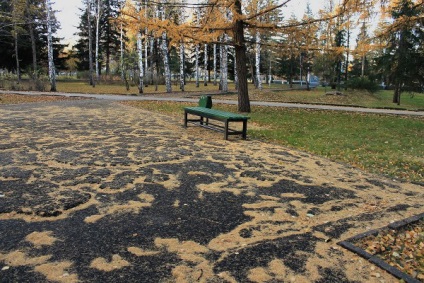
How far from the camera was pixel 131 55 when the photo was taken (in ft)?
99.3

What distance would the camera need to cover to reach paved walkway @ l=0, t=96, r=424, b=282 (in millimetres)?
2764

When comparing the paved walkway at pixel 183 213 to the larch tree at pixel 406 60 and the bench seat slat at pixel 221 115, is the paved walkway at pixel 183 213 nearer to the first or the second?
the bench seat slat at pixel 221 115

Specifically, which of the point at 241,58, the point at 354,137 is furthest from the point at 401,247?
the point at 241,58

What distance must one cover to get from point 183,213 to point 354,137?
23.1 feet

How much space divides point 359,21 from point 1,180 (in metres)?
Result: 9.57

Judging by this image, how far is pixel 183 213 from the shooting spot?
12.6 feet

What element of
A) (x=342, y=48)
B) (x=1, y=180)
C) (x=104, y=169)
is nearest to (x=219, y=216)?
(x=104, y=169)

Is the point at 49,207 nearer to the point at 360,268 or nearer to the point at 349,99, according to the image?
the point at 360,268

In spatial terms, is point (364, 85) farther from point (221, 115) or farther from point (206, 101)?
point (221, 115)

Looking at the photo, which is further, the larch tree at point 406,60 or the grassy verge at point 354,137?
the larch tree at point 406,60

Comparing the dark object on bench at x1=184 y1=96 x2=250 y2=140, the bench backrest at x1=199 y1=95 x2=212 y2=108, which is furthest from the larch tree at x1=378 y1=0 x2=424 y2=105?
the dark object on bench at x1=184 y1=96 x2=250 y2=140

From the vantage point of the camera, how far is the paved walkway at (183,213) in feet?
9.07

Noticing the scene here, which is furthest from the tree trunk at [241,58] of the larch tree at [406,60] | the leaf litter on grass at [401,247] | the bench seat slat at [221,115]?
the larch tree at [406,60]

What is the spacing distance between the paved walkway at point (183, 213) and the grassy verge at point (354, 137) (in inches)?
37.7
